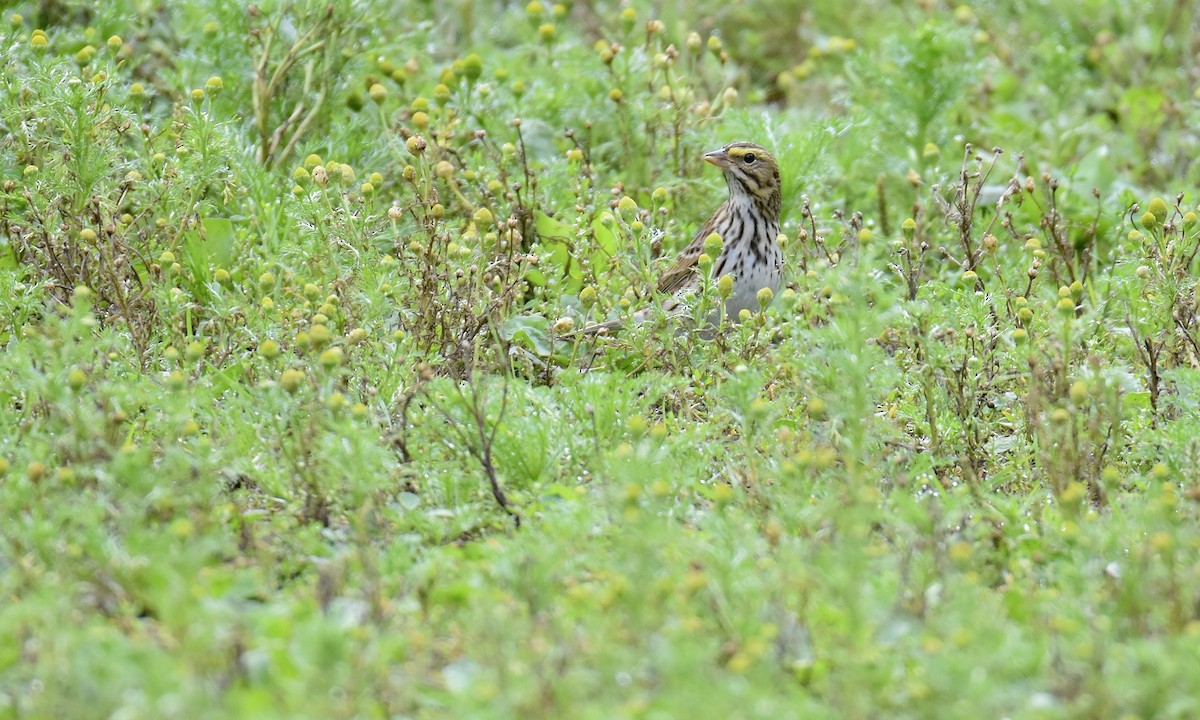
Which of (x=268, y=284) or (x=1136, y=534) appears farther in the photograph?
(x=268, y=284)

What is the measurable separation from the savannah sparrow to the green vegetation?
0.34 metres

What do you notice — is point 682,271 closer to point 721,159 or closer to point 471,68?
point 721,159

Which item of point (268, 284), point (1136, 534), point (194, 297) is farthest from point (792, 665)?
point (194, 297)

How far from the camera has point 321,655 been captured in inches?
114

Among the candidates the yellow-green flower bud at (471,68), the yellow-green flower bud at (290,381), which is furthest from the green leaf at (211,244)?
the yellow-green flower bud at (290,381)

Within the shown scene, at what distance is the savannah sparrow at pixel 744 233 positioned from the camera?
6438 millimetres

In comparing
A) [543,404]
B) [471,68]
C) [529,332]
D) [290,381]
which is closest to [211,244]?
[529,332]

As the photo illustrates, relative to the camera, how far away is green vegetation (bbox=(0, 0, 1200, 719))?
3.24 meters

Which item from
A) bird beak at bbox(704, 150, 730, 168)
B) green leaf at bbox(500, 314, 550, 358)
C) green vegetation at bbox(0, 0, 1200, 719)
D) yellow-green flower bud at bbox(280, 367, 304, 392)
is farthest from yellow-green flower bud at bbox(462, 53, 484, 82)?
yellow-green flower bud at bbox(280, 367, 304, 392)

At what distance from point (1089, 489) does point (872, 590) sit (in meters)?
1.33

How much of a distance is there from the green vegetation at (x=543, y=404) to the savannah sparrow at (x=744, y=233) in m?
0.34

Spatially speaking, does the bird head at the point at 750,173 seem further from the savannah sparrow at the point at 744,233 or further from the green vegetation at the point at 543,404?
the green vegetation at the point at 543,404

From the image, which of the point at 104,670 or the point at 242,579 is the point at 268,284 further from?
the point at 104,670

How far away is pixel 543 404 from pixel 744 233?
6.64ft
